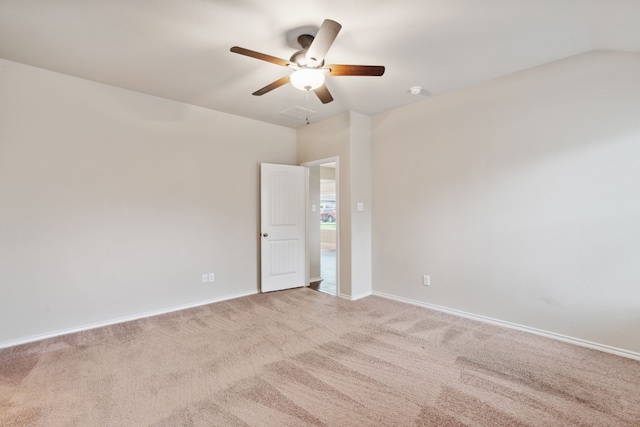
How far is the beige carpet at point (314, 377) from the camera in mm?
1822

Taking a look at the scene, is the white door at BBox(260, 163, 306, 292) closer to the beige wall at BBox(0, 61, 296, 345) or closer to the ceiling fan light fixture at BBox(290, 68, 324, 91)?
the beige wall at BBox(0, 61, 296, 345)

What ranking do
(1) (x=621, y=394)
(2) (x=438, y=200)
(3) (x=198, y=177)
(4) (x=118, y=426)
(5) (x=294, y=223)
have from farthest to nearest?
(5) (x=294, y=223) → (3) (x=198, y=177) → (2) (x=438, y=200) → (1) (x=621, y=394) → (4) (x=118, y=426)

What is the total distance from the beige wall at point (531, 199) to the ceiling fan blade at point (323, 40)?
2.15m

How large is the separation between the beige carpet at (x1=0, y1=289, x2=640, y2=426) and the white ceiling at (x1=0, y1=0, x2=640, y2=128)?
8.74ft

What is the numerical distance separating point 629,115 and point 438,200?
5.85 feet

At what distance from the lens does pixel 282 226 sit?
4680 millimetres

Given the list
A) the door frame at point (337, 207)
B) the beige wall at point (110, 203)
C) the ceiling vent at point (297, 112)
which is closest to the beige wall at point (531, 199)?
the door frame at point (337, 207)

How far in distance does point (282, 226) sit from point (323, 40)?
309 centimetres

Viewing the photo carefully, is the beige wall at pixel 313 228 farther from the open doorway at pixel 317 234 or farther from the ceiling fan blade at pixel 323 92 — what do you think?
the ceiling fan blade at pixel 323 92

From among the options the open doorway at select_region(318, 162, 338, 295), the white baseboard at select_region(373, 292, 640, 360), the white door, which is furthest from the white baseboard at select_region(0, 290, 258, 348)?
the open doorway at select_region(318, 162, 338, 295)

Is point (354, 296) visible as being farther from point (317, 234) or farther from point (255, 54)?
point (255, 54)

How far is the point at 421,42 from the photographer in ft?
8.17

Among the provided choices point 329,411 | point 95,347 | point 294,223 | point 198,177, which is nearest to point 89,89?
point 198,177

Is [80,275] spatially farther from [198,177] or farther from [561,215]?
[561,215]
